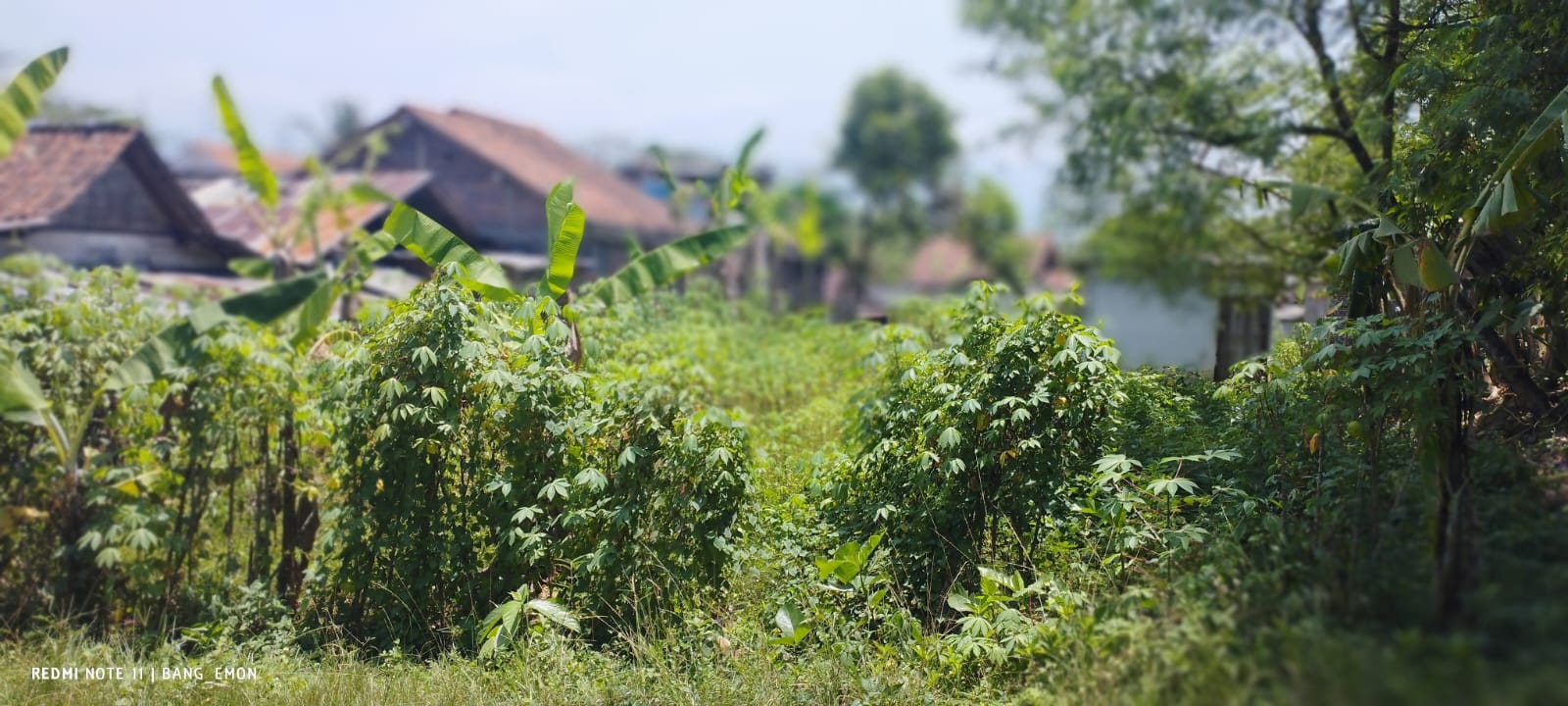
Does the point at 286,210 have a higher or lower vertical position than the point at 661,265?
lower

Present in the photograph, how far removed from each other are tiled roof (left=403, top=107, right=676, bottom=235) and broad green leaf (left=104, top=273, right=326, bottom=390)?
18.4m

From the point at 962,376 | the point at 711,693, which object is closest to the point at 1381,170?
the point at 962,376

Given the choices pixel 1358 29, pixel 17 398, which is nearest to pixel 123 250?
pixel 17 398

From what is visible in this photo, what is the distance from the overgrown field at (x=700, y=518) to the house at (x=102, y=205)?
7777mm

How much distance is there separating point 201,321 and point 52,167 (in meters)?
10.8

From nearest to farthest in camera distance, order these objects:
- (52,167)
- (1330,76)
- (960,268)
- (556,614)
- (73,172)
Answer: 1. (556,614)
2. (1330,76)
3. (73,172)
4. (52,167)
5. (960,268)

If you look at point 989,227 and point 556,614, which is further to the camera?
point 989,227

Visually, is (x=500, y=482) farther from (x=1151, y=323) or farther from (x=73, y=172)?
(x=1151, y=323)

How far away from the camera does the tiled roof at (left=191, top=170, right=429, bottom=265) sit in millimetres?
14914

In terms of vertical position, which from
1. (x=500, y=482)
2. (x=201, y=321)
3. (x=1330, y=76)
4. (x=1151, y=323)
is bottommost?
(x=1151, y=323)

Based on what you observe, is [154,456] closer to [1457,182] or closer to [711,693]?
[711,693]

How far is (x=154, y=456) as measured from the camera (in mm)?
6004

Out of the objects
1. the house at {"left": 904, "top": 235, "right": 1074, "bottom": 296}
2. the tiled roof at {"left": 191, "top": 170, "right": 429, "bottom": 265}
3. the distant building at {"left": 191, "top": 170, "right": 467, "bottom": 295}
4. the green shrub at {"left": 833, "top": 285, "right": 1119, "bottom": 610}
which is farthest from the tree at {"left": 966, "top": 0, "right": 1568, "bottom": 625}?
the house at {"left": 904, "top": 235, "right": 1074, "bottom": 296}

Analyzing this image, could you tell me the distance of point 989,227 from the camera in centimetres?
3766
